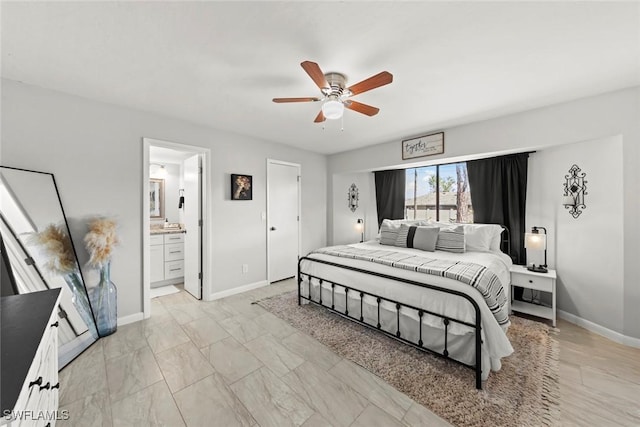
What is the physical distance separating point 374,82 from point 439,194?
9.84ft

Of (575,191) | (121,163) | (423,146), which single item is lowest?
(575,191)

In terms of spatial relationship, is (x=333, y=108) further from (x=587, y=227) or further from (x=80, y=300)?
(x=587, y=227)

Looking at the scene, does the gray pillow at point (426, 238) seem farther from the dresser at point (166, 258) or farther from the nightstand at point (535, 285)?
the dresser at point (166, 258)

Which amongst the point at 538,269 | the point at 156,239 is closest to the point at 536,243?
the point at 538,269

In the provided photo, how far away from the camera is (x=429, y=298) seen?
2.07m

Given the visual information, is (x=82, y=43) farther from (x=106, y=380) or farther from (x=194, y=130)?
(x=106, y=380)

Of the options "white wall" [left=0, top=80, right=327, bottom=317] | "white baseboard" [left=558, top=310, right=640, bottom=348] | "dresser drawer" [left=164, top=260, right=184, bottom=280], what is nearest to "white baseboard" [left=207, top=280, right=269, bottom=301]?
"white wall" [left=0, top=80, right=327, bottom=317]

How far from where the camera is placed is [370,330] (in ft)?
8.50

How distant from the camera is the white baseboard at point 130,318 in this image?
108 inches

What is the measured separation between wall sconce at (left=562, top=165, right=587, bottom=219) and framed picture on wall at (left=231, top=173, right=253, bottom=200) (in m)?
4.14

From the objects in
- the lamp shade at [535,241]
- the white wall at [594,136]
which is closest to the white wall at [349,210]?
the white wall at [594,136]

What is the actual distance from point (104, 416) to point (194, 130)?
3.03 metres

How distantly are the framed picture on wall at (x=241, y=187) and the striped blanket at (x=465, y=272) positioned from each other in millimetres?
1996

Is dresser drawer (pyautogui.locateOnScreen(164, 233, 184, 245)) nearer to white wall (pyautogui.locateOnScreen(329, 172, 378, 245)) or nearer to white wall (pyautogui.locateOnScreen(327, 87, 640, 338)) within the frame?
white wall (pyautogui.locateOnScreen(329, 172, 378, 245))
